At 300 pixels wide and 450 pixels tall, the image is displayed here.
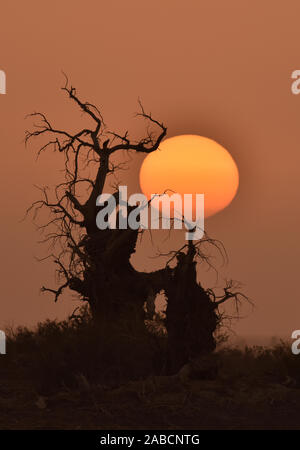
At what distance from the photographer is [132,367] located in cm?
2103

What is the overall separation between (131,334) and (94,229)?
4047 millimetres

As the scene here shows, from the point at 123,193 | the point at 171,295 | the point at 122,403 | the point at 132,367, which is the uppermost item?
the point at 123,193

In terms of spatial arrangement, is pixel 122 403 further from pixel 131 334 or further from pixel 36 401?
pixel 131 334

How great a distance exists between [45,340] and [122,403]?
5.23 m

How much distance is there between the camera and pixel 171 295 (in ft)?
70.3

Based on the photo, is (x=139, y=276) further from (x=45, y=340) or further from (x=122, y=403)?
(x=122, y=403)

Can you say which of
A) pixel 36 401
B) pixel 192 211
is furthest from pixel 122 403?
pixel 192 211
